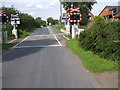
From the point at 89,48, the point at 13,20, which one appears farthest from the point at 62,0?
the point at 89,48

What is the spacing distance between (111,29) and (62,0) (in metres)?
30.5

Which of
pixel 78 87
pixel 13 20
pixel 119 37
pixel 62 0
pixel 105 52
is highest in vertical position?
pixel 62 0

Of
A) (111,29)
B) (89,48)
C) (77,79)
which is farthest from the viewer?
(89,48)

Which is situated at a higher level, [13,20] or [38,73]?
[13,20]

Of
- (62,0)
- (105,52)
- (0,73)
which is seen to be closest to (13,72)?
(0,73)

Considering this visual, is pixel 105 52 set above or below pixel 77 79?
above

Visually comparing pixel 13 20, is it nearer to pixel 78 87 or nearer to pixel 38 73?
Answer: pixel 38 73

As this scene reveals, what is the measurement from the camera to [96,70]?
7.47 m

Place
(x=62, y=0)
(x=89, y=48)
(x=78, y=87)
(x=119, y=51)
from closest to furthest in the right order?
(x=78, y=87) → (x=119, y=51) → (x=89, y=48) → (x=62, y=0)

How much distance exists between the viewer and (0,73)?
7.75m

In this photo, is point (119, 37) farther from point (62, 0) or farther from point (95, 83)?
point (62, 0)

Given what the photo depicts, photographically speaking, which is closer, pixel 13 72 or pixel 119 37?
pixel 13 72

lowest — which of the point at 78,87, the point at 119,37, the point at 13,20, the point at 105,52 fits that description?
the point at 78,87

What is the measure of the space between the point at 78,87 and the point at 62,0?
115 feet
